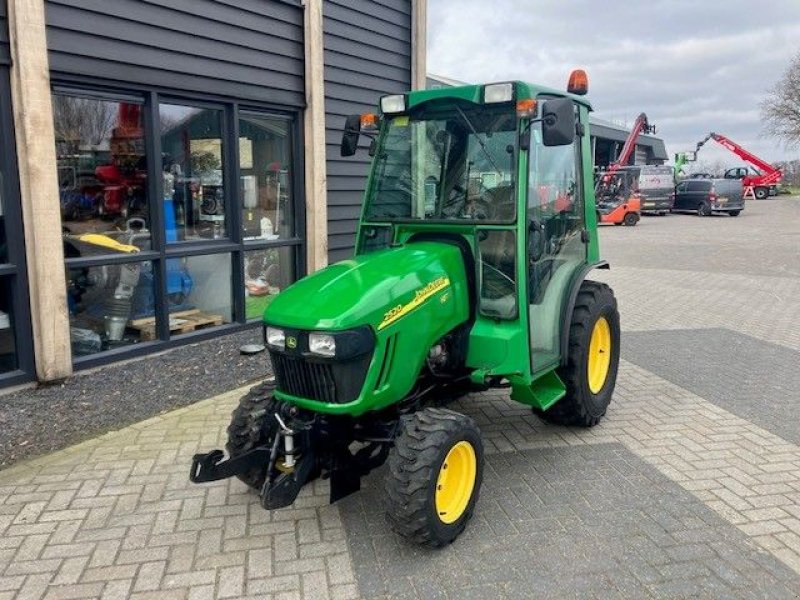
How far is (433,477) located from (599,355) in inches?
89.2

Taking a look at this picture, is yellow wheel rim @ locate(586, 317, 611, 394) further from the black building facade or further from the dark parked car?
the dark parked car

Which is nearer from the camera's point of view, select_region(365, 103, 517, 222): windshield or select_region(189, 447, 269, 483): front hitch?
select_region(189, 447, 269, 483): front hitch

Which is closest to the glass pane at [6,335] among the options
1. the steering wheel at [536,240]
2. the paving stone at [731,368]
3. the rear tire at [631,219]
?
the steering wheel at [536,240]

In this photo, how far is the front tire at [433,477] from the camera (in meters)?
2.88

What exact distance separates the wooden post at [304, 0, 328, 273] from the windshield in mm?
3196

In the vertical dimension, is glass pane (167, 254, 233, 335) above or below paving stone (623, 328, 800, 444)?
above

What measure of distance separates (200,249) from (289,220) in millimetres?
1366

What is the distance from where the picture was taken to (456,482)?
126 inches

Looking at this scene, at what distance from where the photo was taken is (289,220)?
24.0ft

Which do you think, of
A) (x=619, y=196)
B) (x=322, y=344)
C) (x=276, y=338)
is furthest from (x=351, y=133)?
(x=619, y=196)

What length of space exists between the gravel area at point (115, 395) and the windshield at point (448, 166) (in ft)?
6.87

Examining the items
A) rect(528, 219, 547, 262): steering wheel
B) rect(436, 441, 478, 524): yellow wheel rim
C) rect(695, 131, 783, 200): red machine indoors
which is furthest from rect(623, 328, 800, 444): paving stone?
rect(695, 131, 783, 200): red machine indoors

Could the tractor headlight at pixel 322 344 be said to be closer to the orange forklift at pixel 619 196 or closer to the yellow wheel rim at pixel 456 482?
the yellow wheel rim at pixel 456 482

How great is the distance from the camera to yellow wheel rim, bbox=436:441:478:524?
308cm
